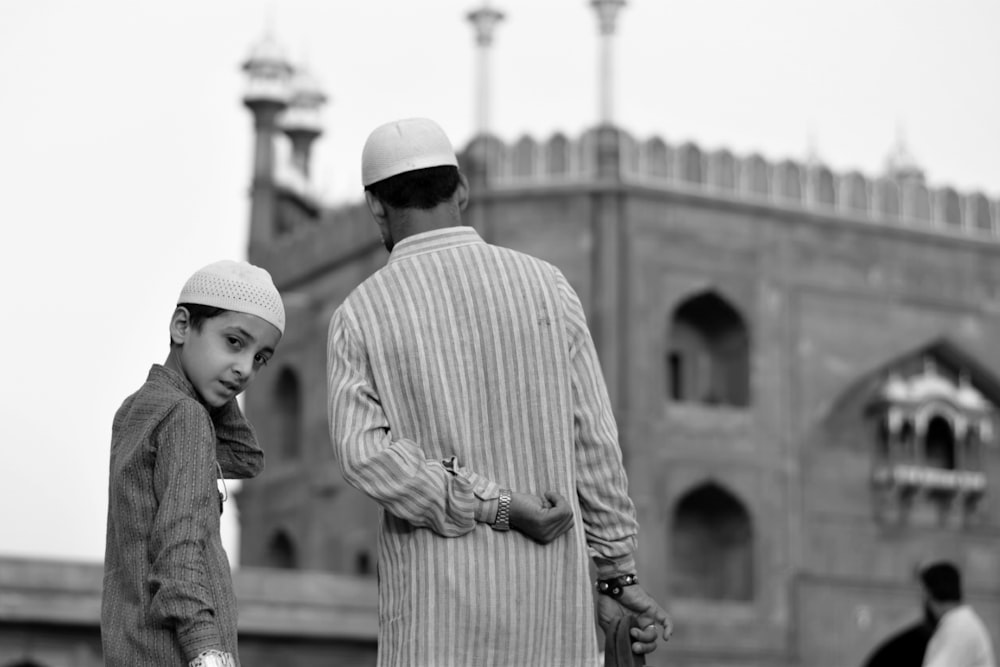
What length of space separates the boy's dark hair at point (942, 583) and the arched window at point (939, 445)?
14536 mm

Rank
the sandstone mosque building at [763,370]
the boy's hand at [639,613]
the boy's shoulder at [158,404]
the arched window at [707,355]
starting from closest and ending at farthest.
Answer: the boy's shoulder at [158,404] < the boy's hand at [639,613] < the sandstone mosque building at [763,370] < the arched window at [707,355]

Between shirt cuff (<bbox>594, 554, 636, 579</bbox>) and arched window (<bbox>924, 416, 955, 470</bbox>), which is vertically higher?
arched window (<bbox>924, 416, 955, 470</bbox>)

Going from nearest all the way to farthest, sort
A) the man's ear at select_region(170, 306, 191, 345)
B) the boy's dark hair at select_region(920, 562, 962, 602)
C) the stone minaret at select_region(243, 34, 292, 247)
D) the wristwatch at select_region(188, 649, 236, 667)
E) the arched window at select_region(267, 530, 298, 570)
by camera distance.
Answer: the wristwatch at select_region(188, 649, 236, 667) → the man's ear at select_region(170, 306, 191, 345) → the boy's dark hair at select_region(920, 562, 962, 602) → the arched window at select_region(267, 530, 298, 570) → the stone minaret at select_region(243, 34, 292, 247)

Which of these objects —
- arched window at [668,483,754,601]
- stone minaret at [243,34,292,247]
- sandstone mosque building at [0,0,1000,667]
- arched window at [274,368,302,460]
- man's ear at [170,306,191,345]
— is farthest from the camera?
stone minaret at [243,34,292,247]

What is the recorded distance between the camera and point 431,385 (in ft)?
9.33

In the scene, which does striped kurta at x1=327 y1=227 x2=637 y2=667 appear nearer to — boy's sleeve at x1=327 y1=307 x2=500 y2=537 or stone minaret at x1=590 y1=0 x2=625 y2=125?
boy's sleeve at x1=327 y1=307 x2=500 y2=537

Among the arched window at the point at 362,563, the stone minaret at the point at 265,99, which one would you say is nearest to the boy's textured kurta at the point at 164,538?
the arched window at the point at 362,563

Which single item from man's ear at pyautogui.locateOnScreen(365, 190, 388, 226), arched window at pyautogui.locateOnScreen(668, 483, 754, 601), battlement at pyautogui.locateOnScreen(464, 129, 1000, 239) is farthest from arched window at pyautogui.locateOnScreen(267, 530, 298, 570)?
man's ear at pyautogui.locateOnScreen(365, 190, 388, 226)

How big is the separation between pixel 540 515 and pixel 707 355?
1627cm

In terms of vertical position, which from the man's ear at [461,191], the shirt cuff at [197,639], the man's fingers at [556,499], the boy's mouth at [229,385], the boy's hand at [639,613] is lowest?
the shirt cuff at [197,639]

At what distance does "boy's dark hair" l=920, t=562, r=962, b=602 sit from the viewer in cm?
536

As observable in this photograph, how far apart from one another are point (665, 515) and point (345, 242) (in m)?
4.69

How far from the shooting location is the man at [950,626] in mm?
5262

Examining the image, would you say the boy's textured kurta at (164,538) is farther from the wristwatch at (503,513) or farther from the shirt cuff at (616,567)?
the shirt cuff at (616,567)
